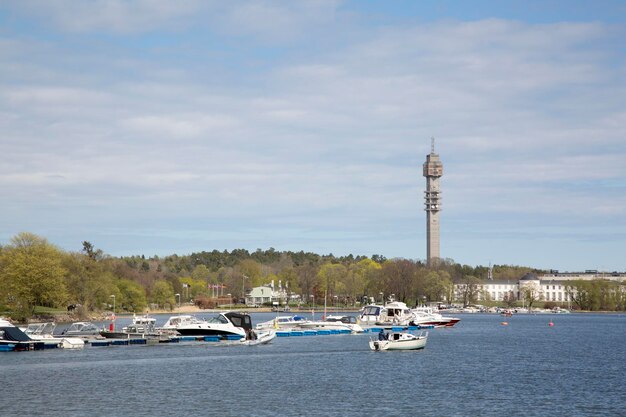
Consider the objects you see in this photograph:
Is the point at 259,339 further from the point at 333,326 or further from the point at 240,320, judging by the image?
the point at 333,326

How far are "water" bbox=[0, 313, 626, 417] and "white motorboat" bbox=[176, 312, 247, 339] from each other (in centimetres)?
440

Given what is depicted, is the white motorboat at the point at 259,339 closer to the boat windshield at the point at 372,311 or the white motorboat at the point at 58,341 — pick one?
the white motorboat at the point at 58,341

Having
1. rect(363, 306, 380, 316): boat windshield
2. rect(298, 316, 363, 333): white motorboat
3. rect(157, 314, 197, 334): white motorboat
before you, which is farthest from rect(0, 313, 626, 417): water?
rect(363, 306, 380, 316): boat windshield

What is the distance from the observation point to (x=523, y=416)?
4875 cm

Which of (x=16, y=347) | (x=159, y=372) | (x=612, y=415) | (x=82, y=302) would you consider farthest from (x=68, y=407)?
(x=82, y=302)

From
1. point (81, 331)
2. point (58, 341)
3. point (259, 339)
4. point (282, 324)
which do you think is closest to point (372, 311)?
point (282, 324)

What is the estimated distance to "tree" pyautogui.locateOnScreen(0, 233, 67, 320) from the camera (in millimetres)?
136750

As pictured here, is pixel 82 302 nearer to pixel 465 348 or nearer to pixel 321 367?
pixel 465 348

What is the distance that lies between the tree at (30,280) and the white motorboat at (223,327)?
138 feet

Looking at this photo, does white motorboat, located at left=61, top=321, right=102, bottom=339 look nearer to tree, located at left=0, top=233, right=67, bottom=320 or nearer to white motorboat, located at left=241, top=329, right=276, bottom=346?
white motorboat, located at left=241, top=329, right=276, bottom=346

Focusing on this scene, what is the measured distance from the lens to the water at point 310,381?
51188mm

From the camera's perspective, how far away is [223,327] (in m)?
102

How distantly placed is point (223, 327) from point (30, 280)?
48142 mm

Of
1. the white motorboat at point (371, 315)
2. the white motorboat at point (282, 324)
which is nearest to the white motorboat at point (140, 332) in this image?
the white motorboat at point (282, 324)
